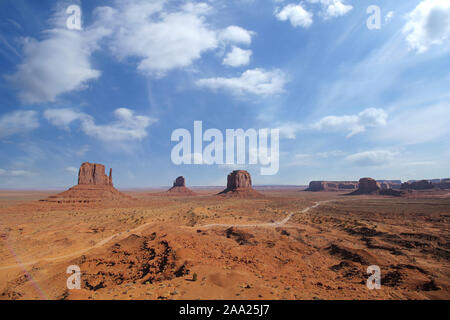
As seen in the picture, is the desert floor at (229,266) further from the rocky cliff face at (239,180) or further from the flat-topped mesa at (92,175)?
the rocky cliff face at (239,180)

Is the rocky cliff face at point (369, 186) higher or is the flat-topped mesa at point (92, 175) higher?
the flat-topped mesa at point (92, 175)

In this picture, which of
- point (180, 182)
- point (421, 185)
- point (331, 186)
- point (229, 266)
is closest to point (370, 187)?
point (421, 185)

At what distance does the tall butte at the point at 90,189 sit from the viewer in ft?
165

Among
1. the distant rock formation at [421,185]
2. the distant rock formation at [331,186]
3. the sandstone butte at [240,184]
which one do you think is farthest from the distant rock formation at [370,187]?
the sandstone butte at [240,184]

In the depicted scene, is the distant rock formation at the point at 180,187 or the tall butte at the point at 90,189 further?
the distant rock formation at the point at 180,187

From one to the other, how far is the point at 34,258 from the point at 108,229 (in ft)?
27.6

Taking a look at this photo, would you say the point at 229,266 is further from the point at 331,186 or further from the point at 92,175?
the point at 331,186

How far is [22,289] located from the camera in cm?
923

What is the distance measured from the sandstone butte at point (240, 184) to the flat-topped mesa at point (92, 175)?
48.0m

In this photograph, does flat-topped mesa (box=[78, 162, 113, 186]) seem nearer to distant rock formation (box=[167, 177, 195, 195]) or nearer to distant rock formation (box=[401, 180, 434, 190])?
distant rock formation (box=[167, 177, 195, 195])

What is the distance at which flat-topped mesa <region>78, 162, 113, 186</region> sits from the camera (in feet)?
197

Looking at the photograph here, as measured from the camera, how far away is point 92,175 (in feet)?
204

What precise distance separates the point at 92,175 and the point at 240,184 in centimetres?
5912

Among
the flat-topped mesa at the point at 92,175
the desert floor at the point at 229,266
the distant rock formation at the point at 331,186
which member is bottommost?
the distant rock formation at the point at 331,186
